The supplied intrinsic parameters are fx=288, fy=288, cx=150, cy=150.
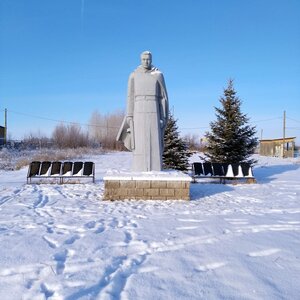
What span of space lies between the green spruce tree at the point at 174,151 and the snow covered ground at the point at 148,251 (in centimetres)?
792

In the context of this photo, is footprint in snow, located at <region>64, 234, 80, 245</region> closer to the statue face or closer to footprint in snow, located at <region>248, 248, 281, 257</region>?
Result: footprint in snow, located at <region>248, 248, 281, 257</region>

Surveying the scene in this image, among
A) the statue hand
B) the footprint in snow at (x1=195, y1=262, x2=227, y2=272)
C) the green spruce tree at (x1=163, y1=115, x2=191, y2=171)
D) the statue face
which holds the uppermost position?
the statue face

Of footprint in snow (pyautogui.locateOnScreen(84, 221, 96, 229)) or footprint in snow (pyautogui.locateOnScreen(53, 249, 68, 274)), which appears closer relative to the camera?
footprint in snow (pyautogui.locateOnScreen(53, 249, 68, 274))

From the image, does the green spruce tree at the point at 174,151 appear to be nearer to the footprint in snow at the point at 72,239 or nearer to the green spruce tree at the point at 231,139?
the green spruce tree at the point at 231,139

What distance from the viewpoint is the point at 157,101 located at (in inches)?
301

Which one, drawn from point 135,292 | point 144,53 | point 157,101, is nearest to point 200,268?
point 135,292

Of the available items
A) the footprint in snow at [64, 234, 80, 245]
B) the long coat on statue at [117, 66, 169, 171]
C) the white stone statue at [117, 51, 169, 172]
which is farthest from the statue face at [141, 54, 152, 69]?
the footprint in snow at [64, 234, 80, 245]

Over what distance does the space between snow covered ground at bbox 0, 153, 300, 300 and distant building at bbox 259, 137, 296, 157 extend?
1153 inches

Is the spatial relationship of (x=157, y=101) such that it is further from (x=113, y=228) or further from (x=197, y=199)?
(x=113, y=228)

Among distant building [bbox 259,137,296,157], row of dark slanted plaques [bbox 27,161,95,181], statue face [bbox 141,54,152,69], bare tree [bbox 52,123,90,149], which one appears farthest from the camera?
bare tree [bbox 52,123,90,149]

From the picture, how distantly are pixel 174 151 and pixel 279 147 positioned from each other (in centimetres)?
2447

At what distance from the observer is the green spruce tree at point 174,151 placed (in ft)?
47.1

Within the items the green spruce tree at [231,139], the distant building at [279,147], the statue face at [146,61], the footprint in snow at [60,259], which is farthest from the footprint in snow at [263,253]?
the distant building at [279,147]

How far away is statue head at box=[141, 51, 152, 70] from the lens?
7.52 m
